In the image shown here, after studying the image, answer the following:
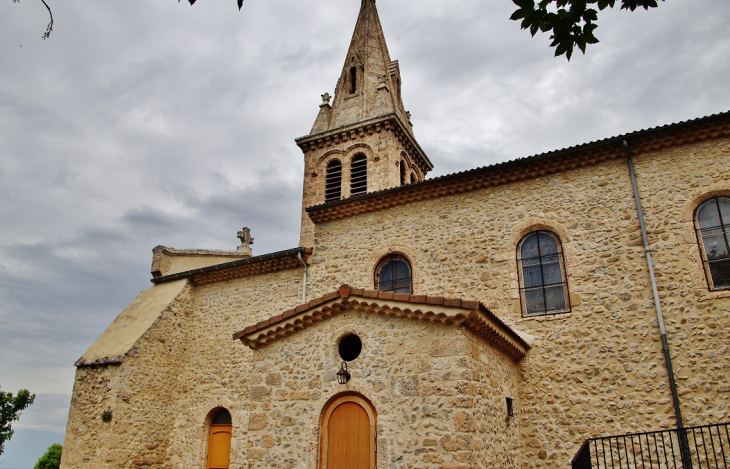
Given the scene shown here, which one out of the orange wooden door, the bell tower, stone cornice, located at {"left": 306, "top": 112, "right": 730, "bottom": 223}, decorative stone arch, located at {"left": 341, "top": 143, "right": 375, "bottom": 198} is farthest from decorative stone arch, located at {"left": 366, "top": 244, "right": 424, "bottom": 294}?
decorative stone arch, located at {"left": 341, "top": 143, "right": 375, "bottom": 198}

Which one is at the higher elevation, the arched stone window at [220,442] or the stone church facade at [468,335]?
the stone church facade at [468,335]

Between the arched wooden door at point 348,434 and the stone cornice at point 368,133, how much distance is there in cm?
1411

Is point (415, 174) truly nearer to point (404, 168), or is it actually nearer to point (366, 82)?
point (404, 168)

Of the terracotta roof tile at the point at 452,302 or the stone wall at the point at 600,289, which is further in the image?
the stone wall at the point at 600,289

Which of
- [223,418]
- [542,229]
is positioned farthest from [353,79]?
[223,418]

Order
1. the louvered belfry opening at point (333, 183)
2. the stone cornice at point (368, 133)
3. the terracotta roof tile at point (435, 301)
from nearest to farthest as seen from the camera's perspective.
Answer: the terracotta roof tile at point (435, 301)
the stone cornice at point (368, 133)
the louvered belfry opening at point (333, 183)

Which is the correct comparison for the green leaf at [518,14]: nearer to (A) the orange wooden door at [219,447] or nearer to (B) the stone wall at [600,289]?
(B) the stone wall at [600,289]

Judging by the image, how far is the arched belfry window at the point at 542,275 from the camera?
10781 millimetres

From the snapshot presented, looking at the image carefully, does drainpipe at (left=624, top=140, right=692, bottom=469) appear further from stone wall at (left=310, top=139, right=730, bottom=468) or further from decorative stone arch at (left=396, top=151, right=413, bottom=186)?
decorative stone arch at (left=396, top=151, right=413, bottom=186)

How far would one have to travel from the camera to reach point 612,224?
10562mm

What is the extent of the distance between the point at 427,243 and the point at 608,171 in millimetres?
4154

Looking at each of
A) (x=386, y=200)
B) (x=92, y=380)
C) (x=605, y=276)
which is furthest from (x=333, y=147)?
(x=605, y=276)

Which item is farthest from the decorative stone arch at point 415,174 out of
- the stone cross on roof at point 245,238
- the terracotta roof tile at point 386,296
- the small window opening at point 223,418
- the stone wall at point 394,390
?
the terracotta roof tile at point 386,296

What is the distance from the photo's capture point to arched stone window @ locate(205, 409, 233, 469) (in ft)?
46.6
